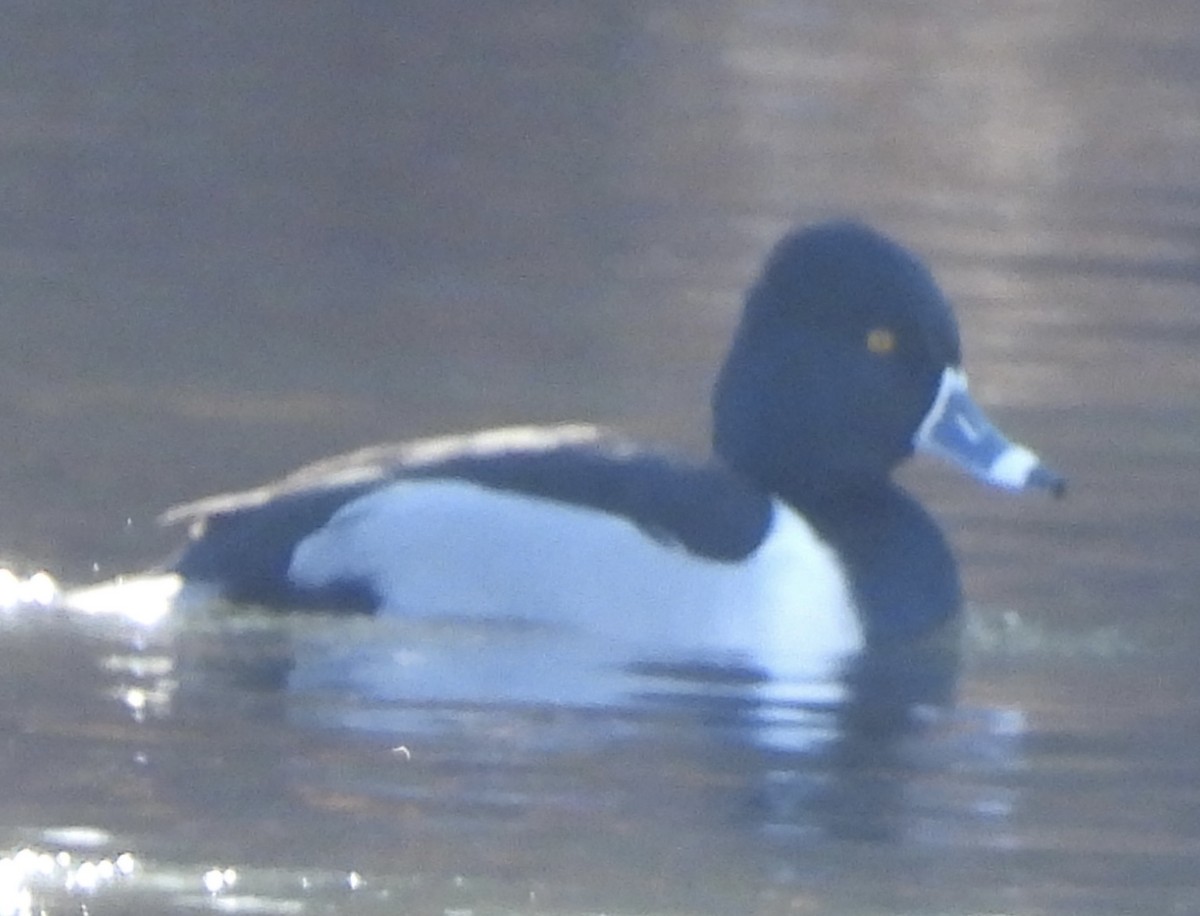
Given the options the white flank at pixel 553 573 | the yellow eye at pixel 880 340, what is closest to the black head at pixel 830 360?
the yellow eye at pixel 880 340

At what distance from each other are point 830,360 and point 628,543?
0.90 meters

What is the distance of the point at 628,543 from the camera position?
27.5 ft

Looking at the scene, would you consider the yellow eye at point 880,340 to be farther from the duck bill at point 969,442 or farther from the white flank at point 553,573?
the white flank at point 553,573

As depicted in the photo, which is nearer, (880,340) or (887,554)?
(887,554)

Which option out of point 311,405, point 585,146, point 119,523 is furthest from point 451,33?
point 119,523

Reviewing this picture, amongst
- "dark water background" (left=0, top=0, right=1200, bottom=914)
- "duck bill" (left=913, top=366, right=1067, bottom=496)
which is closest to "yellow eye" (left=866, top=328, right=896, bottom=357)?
"duck bill" (left=913, top=366, right=1067, bottom=496)

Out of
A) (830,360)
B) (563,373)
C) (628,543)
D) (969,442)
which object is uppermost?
(830,360)

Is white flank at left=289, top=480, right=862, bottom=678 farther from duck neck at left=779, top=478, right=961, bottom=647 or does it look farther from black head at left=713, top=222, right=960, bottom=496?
black head at left=713, top=222, right=960, bottom=496

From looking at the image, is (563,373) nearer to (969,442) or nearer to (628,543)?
(969,442)

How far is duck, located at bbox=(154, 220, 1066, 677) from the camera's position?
8.40 m

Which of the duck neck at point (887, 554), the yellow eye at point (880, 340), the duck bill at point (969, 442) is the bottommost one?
the duck neck at point (887, 554)

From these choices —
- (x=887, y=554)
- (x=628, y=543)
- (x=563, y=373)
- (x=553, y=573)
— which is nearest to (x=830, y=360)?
(x=887, y=554)

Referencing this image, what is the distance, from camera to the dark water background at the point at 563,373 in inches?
273

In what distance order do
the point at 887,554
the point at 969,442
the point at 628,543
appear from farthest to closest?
the point at 969,442 → the point at 887,554 → the point at 628,543
